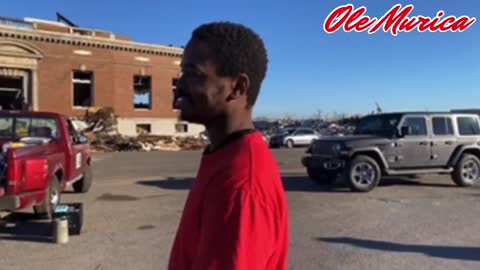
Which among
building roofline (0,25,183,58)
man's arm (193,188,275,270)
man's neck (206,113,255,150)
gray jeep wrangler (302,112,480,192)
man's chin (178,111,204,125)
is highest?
building roofline (0,25,183,58)

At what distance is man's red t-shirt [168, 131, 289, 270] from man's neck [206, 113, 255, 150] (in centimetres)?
4

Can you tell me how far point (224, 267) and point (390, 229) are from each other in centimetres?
768

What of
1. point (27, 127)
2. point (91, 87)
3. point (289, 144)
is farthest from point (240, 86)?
point (91, 87)

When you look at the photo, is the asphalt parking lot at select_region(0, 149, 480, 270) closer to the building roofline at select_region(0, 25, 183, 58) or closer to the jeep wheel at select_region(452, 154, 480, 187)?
the jeep wheel at select_region(452, 154, 480, 187)

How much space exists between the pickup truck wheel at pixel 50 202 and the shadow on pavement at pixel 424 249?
13.7 ft

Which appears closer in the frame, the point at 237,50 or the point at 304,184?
the point at 237,50

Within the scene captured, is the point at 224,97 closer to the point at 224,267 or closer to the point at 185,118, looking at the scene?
the point at 185,118

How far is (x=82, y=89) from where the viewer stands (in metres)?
43.4

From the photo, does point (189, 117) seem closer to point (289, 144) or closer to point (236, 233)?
point (236, 233)

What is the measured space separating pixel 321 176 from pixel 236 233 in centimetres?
1340

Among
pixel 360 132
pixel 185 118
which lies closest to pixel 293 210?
pixel 360 132

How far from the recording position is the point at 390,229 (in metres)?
8.69

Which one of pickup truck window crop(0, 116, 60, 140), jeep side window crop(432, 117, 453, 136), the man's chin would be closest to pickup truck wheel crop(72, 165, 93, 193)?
pickup truck window crop(0, 116, 60, 140)

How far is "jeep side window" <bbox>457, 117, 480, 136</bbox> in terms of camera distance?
14.8 meters
